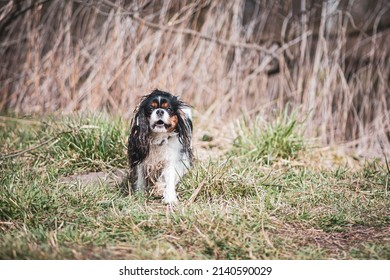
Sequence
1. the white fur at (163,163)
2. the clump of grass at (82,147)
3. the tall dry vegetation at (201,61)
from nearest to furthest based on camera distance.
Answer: the white fur at (163,163) → the clump of grass at (82,147) → the tall dry vegetation at (201,61)

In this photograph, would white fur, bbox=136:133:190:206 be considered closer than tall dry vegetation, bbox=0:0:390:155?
Yes

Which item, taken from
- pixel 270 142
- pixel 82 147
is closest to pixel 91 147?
pixel 82 147

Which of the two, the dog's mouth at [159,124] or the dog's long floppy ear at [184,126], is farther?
the dog's long floppy ear at [184,126]

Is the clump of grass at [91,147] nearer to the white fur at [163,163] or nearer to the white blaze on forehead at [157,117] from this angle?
the white fur at [163,163]

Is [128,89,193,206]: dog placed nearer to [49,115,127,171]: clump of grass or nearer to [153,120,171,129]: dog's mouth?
[153,120,171,129]: dog's mouth

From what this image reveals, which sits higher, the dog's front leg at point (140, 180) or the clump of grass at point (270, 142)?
the clump of grass at point (270, 142)

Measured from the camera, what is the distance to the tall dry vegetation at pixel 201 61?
544cm

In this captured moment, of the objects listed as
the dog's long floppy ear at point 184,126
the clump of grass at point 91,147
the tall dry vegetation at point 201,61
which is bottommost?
the clump of grass at point 91,147

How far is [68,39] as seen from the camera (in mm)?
5531

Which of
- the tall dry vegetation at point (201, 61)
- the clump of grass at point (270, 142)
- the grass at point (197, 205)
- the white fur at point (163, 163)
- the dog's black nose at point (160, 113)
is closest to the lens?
the grass at point (197, 205)

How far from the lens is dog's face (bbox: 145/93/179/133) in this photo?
3.49 meters

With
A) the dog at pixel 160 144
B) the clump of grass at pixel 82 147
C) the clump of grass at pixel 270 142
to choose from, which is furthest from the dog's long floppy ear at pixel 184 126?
the clump of grass at pixel 270 142

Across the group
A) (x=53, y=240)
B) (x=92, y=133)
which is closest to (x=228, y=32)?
(x=92, y=133)

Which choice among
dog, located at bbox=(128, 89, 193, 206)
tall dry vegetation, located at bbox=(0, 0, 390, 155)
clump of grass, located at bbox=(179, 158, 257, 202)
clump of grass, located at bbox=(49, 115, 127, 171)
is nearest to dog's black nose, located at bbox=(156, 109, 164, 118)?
dog, located at bbox=(128, 89, 193, 206)
